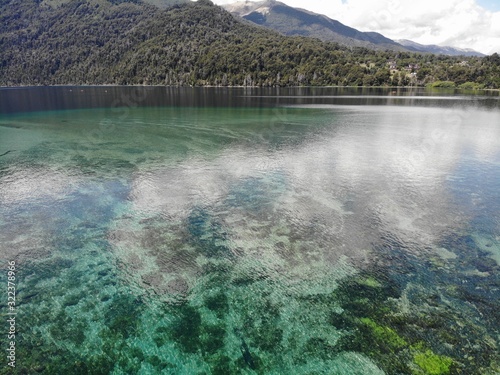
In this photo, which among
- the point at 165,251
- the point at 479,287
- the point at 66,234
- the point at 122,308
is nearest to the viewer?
the point at 122,308

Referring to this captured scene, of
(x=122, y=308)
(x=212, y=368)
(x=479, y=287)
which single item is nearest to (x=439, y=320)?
(x=479, y=287)

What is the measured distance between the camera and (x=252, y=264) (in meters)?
15.7

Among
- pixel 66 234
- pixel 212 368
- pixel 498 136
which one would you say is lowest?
pixel 212 368

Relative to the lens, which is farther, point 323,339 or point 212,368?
point 323,339

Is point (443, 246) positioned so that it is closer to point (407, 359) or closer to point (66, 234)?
point (407, 359)

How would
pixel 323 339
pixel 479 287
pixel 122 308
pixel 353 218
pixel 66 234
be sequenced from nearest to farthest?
pixel 323 339
pixel 122 308
pixel 479 287
pixel 66 234
pixel 353 218

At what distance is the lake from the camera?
423 inches

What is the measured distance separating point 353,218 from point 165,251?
11811mm

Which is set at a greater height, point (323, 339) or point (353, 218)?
point (353, 218)

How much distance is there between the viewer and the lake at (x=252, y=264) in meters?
10.8

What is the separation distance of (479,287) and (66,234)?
21522mm

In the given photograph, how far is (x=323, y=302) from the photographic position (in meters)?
13.0

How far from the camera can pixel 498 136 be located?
4578 centimetres

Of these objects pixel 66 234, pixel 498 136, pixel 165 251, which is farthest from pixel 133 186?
pixel 498 136
